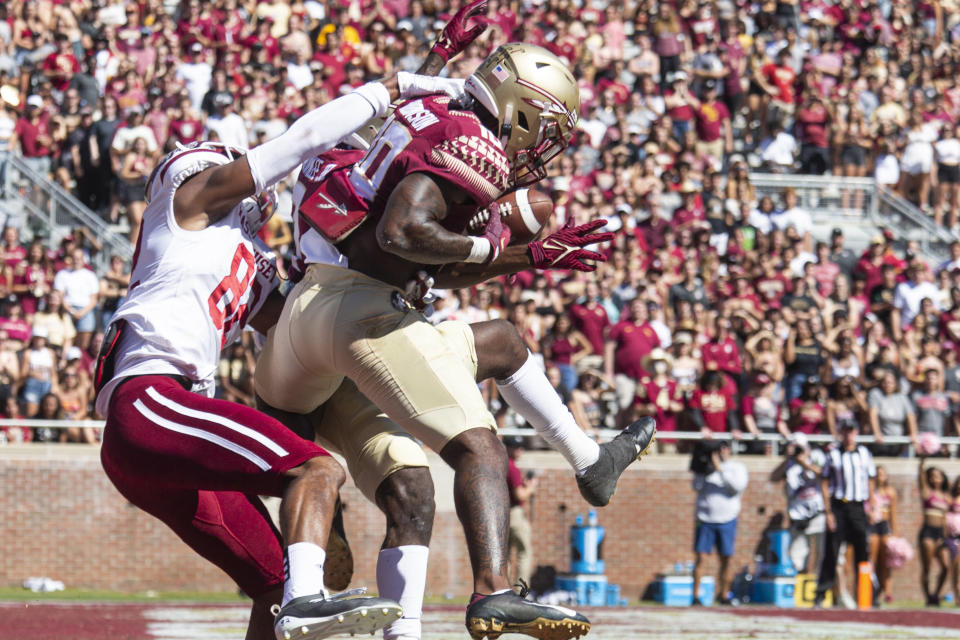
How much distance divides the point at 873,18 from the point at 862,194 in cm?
327

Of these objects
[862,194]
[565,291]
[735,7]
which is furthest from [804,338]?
[735,7]

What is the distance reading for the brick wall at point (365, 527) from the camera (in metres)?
13.2

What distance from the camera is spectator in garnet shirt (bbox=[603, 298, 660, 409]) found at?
44.8 feet

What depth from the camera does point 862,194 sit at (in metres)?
17.6

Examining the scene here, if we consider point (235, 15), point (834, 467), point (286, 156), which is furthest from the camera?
point (235, 15)

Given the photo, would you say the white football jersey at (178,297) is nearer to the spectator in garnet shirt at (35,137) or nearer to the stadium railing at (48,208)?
the stadium railing at (48,208)

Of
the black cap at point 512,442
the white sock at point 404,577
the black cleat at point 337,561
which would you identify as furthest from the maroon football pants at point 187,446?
the black cap at point 512,442

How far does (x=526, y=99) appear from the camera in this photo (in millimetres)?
5309

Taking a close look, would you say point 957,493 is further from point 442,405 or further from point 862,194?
point 442,405

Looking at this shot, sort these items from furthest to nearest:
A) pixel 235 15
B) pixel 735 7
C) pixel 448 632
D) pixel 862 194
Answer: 1. pixel 735 7
2. pixel 862 194
3. pixel 235 15
4. pixel 448 632

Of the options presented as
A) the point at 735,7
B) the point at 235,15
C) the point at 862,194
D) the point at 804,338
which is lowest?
the point at 804,338

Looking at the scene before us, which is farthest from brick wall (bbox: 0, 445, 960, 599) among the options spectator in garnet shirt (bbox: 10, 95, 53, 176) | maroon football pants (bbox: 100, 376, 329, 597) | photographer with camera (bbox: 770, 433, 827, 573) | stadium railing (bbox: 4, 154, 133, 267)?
maroon football pants (bbox: 100, 376, 329, 597)

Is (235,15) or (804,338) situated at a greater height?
(235,15)

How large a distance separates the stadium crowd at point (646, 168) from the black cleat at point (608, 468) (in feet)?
21.7
